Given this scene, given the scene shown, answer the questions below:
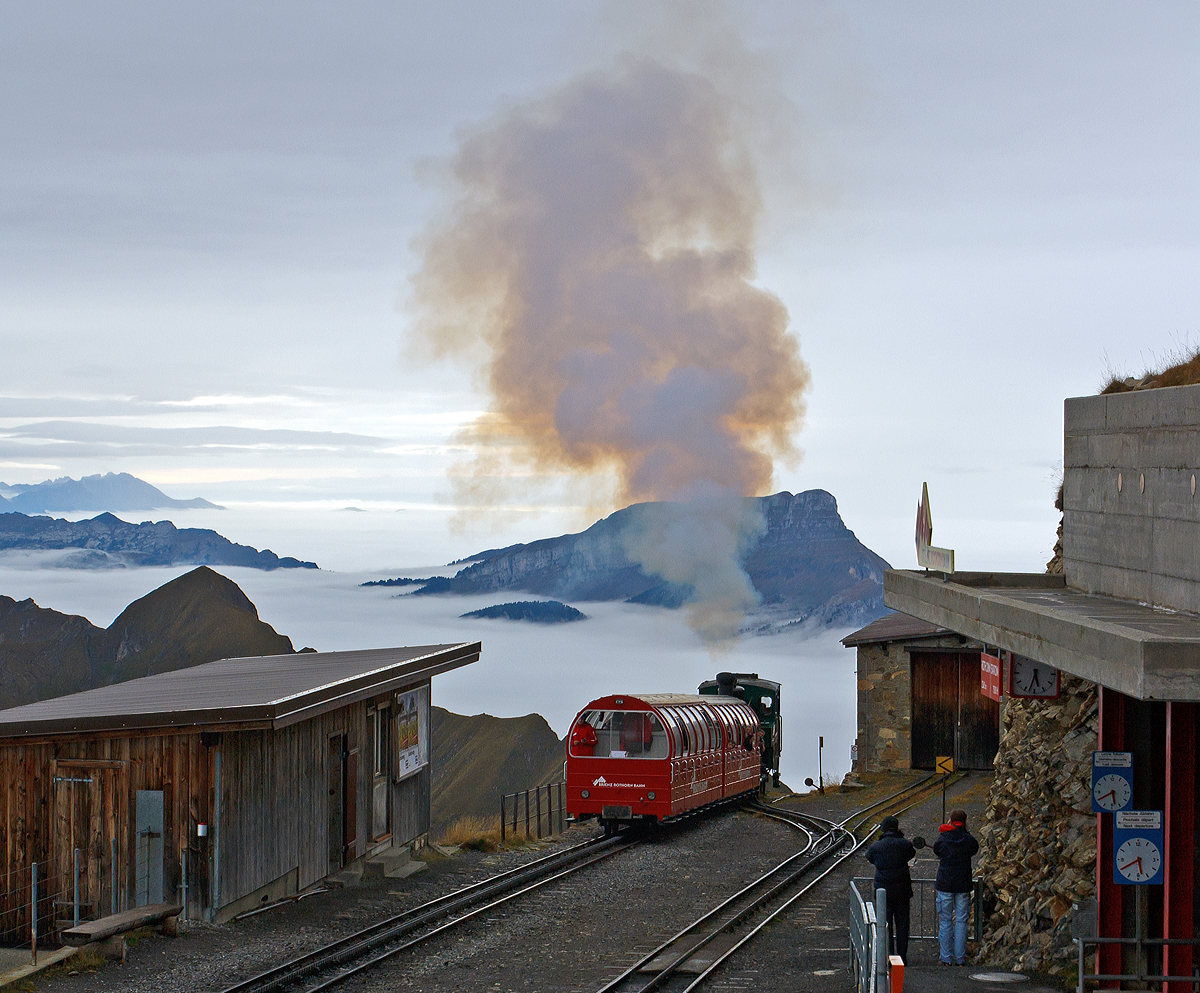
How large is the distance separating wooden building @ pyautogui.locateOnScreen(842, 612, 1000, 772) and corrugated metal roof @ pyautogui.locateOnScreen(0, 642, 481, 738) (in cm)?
1610

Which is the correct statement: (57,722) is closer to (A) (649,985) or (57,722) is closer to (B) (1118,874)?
(A) (649,985)

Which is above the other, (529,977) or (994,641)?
(994,641)

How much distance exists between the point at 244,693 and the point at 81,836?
3.06 metres

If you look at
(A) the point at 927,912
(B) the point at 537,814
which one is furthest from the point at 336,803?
(B) the point at 537,814

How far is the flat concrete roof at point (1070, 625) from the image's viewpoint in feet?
30.1

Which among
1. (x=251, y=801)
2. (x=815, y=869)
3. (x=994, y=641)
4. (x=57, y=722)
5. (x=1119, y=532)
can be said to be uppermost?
(x=1119, y=532)

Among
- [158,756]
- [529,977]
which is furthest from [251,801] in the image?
[529,977]

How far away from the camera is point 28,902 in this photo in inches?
708

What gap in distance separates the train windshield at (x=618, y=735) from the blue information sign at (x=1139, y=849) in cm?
1489

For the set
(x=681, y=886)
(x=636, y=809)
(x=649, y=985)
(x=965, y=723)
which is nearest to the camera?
(x=649, y=985)

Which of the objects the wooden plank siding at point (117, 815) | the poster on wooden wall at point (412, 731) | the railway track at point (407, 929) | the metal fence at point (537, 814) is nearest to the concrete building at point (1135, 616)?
the railway track at point (407, 929)

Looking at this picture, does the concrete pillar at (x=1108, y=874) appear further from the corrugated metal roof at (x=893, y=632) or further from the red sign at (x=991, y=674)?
the corrugated metal roof at (x=893, y=632)

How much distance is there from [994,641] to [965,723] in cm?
2782

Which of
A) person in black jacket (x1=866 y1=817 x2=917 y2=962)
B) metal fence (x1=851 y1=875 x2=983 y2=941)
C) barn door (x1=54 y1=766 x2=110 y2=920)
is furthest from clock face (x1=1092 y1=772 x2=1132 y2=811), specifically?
barn door (x1=54 y1=766 x2=110 y2=920)
